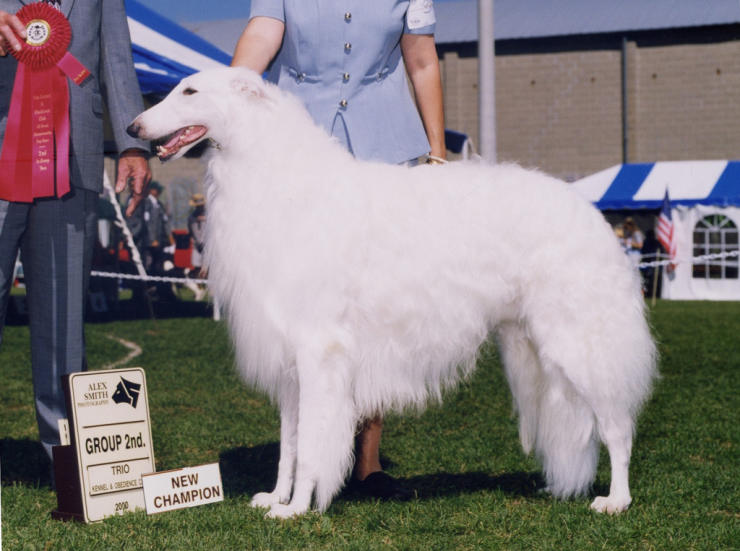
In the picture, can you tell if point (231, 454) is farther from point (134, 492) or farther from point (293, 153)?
point (293, 153)

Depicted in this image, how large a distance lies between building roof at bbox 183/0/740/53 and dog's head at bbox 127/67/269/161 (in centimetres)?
2489

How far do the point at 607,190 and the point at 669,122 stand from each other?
9.71 m

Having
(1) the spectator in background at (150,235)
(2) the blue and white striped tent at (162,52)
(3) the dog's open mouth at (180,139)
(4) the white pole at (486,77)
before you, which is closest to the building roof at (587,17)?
(1) the spectator in background at (150,235)

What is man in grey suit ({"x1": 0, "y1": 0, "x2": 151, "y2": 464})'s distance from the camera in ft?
11.6

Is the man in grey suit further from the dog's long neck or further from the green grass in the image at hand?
the green grass

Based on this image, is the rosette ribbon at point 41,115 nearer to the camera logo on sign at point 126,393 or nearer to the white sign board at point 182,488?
the camera logo on sign at point 126,393

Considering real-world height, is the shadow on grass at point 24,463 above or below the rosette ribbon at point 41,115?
below

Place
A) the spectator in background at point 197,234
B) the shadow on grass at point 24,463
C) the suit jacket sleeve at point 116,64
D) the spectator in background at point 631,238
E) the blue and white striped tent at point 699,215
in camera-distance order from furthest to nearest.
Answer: the spectator in background at point 631,238 < the blue and white striped tent at point 699,215 < the spectator in background at point 197,234 < the shadow on grass at point 24,463 < the suit jacket sleeve at point 116,64

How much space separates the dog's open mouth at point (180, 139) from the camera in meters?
3.22

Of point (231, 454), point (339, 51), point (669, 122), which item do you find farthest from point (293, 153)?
point (669, 122)

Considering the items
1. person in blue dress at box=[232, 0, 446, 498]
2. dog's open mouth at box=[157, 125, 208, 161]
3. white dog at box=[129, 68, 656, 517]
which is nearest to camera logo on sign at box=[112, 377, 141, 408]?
white dog at box=[129, 68, 656, 517]

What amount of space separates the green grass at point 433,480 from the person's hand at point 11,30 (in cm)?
183

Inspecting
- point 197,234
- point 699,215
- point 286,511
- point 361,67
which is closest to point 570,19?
point 699,215

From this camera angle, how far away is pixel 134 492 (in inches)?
138
